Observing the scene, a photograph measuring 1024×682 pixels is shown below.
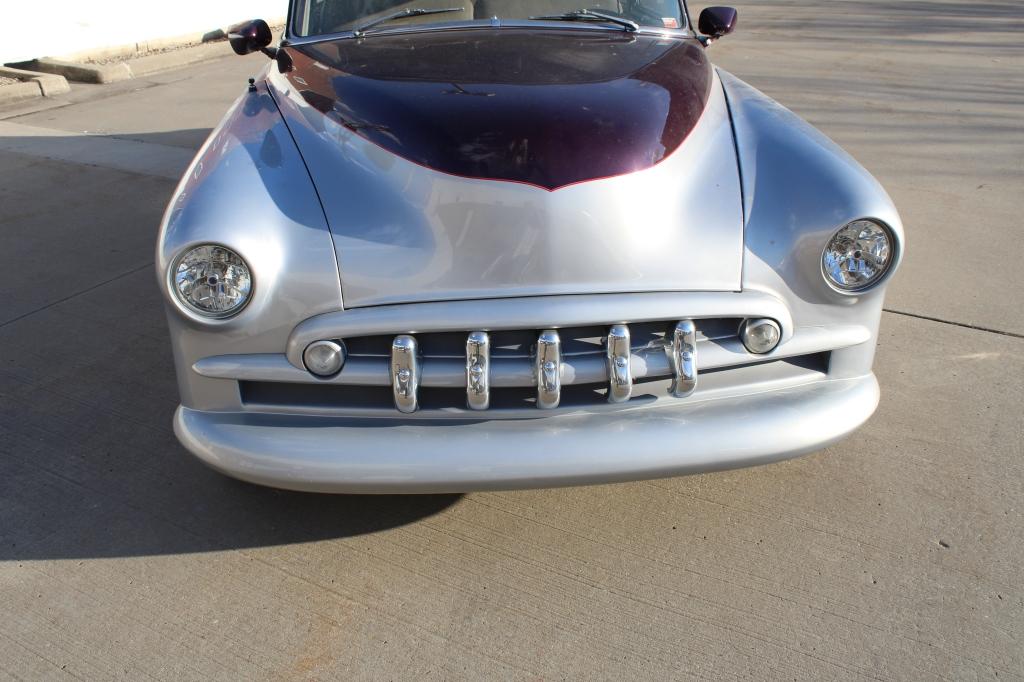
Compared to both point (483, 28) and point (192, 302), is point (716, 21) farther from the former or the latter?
point (192, 302)

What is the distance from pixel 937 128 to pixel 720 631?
18.4 ft

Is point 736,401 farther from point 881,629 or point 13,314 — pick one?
point 13,314

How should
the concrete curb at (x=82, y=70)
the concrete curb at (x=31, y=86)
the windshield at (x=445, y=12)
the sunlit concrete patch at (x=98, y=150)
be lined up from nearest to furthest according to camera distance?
the windshield at (x=445, y=12) < the sunlit concrete patch at (x=98, y=150) < the concrete curb at (x=31, y=86) < the concrete curb at (x=82, y=70)

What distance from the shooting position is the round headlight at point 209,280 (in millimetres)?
2162

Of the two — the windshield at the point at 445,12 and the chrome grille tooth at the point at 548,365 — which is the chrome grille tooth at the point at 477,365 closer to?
the chrome grille tooth at the point at 548,365

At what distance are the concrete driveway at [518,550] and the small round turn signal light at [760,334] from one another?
24.1 inches

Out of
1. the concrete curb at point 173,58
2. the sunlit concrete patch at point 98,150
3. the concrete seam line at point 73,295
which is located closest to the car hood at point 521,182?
the concrete seam line at point 73,295

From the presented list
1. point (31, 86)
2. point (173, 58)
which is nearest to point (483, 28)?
point (31, 86)

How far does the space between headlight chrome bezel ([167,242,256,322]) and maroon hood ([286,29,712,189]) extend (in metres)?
0.52

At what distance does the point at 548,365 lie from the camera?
6.90 ft

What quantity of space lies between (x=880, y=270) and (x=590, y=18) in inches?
61.0

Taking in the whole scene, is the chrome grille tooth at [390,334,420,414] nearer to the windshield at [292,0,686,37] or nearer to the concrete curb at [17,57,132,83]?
the windshield at [292,0,686,37]

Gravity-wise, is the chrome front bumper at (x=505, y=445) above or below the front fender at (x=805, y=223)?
below

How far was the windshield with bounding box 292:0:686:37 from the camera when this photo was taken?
3.29 meters
